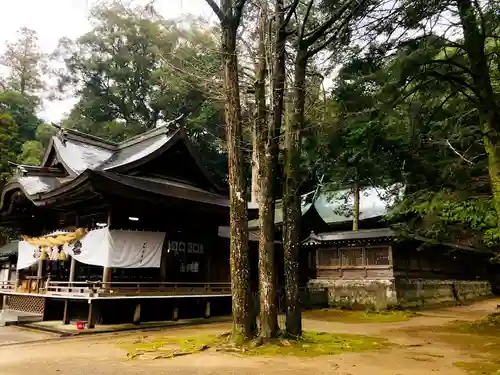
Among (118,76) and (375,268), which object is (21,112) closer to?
(118,76)

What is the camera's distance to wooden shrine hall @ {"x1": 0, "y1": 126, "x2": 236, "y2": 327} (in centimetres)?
1302

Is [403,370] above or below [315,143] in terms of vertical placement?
below

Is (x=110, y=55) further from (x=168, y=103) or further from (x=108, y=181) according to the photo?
(x=108, y=181)

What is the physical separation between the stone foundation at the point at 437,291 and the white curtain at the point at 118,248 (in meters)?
12.3

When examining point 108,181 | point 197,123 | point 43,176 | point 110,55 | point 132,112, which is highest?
point 110,55

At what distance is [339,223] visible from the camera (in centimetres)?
2875

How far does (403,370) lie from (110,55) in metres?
42.6

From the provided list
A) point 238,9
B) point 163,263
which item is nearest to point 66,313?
point 163,263

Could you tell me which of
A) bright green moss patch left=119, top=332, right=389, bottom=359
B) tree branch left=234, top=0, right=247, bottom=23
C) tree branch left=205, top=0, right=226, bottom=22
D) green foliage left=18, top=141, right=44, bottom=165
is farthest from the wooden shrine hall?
green foliage left=18, top=141, right=44, bottom=165

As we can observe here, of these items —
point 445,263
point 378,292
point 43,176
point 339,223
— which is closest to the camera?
point 43,176

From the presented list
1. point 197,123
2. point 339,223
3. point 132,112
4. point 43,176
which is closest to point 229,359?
point 43,176

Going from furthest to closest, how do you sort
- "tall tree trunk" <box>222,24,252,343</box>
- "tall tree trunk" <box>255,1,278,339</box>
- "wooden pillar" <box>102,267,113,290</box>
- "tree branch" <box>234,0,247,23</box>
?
"wooden pillar" <box>102,267,113,290</box>, "tree branch" <box>234,0,247,23</box>, "tall tree trunk" <box>255,1,278,339</box>, "tall tree trunk" <box>222,24,252,343</box>

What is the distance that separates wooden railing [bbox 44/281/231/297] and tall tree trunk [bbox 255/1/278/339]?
567cm

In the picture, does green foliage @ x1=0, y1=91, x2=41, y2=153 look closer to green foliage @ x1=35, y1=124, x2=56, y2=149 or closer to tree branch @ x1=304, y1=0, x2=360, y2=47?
green foliage @ x1=35, y1=124, x2=56, y2=149
